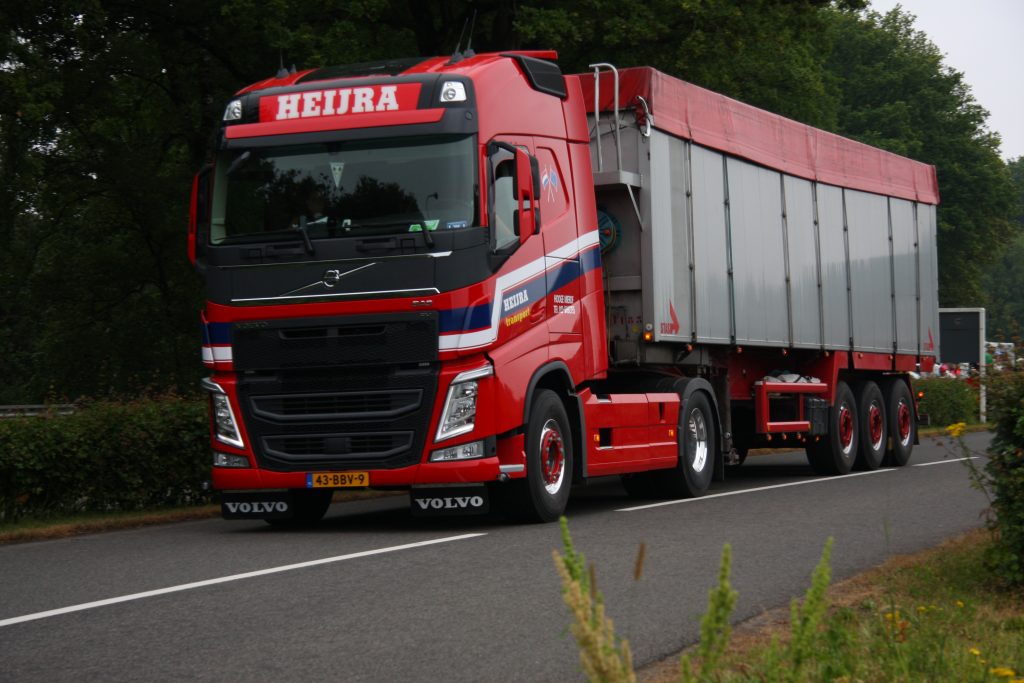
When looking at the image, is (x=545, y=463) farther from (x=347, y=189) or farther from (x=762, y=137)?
(x=762, y=137)

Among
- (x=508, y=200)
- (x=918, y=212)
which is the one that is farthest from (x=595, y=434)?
(x=918, y=212)

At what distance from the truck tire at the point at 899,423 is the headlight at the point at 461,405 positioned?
11.7m

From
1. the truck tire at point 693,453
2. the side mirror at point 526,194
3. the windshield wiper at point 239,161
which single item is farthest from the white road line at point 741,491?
the windshield wiper at point 239,161

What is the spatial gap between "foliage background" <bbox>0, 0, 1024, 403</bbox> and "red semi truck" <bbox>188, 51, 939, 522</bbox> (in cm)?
781

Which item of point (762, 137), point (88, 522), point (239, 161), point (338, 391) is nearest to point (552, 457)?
point (338, 391)

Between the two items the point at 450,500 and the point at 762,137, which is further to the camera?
the point at 762,137

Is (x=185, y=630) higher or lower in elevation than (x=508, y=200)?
lower

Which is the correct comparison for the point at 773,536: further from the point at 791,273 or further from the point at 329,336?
the point at 791,273

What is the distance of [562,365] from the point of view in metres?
12.9

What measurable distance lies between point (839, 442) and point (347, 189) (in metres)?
10.0

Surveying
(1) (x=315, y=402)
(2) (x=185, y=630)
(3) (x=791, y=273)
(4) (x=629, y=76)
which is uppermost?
(4) (x=629, y=76)

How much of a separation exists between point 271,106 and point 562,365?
3.28 metres

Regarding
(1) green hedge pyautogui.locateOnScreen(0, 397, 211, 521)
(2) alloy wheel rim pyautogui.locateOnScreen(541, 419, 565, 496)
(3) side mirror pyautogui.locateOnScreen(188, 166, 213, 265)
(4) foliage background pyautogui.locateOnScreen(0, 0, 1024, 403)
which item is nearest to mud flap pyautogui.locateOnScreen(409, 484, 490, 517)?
(2) alloy wheel rim pyautogui.locateOnScreen(541, 419, 565, 496)

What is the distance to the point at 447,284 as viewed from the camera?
11570 mm
